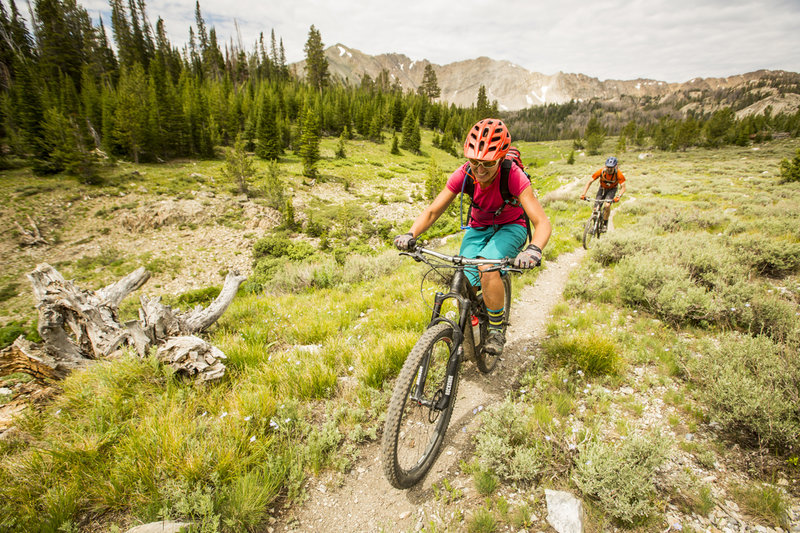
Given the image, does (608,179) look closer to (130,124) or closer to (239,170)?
(239,170)

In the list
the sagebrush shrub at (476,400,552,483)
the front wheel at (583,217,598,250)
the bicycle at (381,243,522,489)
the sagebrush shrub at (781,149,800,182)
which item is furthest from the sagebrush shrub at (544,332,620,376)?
the sagebrush shrub at (781,149,800,182)

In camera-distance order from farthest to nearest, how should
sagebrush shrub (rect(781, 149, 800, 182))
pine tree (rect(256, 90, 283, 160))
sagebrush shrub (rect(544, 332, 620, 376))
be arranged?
1. pine tree (rect(256, 90, 283, 160))
2. sagebrush shrub (rect(781, 149, 800, 182))
3. sagebrush shrub (rect(544, 332, 620, 376))

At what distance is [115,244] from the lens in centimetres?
2330

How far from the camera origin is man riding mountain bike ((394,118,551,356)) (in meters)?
3.62

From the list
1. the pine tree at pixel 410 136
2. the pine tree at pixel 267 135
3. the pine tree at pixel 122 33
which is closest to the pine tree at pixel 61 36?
the pine tree at pixel 122 33

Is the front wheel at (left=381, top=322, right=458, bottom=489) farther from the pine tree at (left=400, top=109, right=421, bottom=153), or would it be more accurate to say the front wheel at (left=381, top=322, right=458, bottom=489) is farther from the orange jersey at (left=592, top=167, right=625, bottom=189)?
the pine tree at (left=400, top=109, right=421, bottom=153)

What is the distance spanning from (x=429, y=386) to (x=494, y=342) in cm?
109

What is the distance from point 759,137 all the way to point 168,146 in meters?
129

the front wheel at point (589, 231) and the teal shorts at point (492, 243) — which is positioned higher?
the teal shorts at point (492, 243)

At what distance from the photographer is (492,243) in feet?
Result: 13.7

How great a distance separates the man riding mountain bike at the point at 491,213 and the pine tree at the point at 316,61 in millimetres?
94669

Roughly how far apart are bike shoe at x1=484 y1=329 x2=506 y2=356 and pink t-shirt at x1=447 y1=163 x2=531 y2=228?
62.3 inches

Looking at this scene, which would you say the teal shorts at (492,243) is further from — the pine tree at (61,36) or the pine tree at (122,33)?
the pine tree at (122,33)

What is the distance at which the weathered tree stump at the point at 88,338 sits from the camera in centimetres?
412
